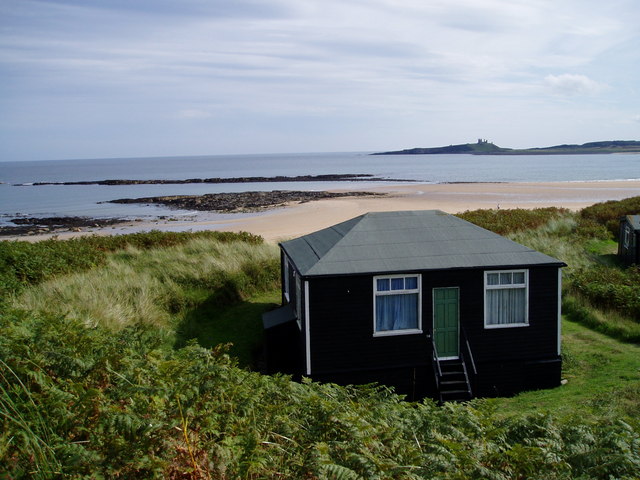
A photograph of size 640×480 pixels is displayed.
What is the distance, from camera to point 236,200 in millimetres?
69062

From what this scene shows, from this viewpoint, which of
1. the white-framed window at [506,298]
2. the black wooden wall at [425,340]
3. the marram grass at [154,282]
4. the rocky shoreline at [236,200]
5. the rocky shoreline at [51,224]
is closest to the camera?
the black wooden wall at [425,340]

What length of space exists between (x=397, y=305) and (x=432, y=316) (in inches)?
32.9

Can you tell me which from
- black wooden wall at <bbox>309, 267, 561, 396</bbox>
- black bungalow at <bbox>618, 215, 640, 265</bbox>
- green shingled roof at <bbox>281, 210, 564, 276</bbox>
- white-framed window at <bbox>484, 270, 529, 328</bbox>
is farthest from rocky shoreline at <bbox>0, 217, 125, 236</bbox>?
white-framed window at <bbox>484, 270, 529, 328</bbox>

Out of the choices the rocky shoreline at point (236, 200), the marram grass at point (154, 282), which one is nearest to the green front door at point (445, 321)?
the marram grass at point (154, 282)

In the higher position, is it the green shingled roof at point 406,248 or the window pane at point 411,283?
the green shingled roof at point 406,248

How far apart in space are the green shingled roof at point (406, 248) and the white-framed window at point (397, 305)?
13.7 inches

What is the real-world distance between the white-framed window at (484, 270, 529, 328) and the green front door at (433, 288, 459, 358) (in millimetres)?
753

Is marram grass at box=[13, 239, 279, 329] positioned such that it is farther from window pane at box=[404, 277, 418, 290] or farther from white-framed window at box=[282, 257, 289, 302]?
window pane at box=[404, 277, 418, 290]

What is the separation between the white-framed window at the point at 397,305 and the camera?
13.1 meters

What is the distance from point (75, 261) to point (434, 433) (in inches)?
685

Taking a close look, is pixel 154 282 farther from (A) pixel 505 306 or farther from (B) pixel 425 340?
(A) pixel 505 306

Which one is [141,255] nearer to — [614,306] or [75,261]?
[75,261]

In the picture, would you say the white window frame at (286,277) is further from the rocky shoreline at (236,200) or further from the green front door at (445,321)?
the rocky shoreline at (236,200)

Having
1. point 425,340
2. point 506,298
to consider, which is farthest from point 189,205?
point 506,298
